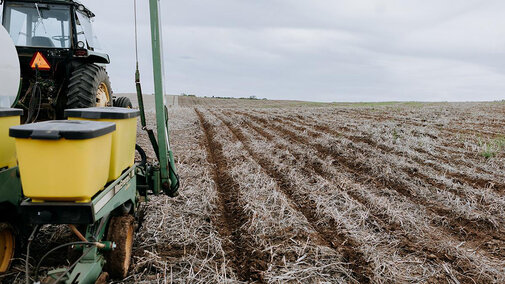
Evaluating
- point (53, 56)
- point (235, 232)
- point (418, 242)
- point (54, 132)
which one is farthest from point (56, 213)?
point (53, 56)

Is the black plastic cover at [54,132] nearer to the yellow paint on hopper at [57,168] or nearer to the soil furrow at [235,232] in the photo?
the yellow paint on hopper at [57,168]

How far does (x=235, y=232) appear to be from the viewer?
12.4 ft

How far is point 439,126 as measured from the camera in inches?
462

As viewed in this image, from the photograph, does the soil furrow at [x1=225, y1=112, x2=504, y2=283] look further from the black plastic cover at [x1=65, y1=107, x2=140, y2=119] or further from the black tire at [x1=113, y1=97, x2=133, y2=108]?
the black tire at [x1=113, y1=97, x2=133, y2=108]

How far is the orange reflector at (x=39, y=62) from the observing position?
17.0 ft

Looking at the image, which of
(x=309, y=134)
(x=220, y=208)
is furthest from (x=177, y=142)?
(x=220, y=208)

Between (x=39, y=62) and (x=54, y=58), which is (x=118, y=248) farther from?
(x=54, y=58)

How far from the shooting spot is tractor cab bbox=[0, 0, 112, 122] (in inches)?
205

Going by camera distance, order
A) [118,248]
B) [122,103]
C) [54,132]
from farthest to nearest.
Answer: [122,103]
[118,248]
[54,132]

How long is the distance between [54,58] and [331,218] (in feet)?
15.9

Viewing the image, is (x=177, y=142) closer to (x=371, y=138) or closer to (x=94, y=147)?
(x=371, y=138)

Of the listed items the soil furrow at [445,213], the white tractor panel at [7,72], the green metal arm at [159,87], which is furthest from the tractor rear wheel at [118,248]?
the soil furrow at [445,213]

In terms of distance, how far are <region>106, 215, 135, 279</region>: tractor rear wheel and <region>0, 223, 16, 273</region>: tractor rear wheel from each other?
821 millimetres

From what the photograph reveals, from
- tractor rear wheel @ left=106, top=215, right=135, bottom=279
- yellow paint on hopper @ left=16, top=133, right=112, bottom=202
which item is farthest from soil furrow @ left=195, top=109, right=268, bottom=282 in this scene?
yellow paint on hopper @ left=16, top=133, right=112, bottom=202
